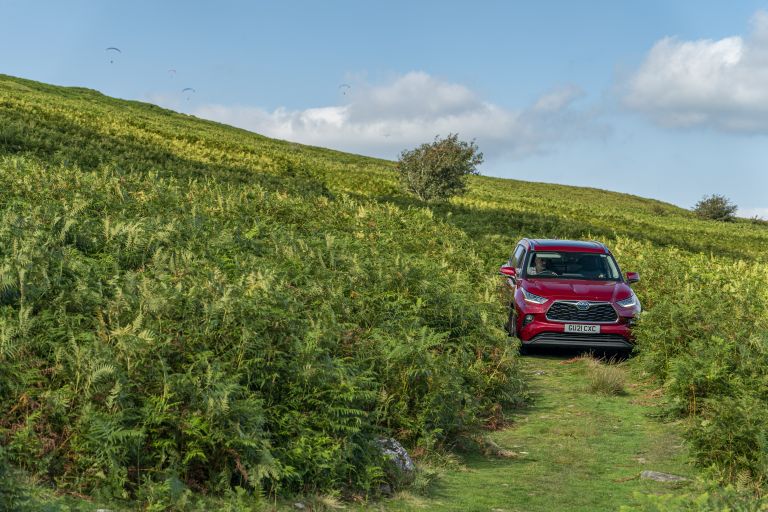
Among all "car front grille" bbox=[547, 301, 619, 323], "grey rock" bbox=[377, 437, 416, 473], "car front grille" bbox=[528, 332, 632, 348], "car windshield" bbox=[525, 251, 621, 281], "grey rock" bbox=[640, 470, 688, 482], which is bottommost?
"grey rock" bbox=[377, 437, 416, 473]

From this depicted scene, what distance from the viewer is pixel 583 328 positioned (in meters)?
14.7

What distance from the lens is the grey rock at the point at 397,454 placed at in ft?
25.1

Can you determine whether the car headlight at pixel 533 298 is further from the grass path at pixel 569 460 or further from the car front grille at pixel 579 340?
the grass path at pixel 569 460

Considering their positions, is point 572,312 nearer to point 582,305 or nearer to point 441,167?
point 582,305

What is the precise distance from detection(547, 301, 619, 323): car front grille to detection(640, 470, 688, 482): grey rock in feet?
22.0

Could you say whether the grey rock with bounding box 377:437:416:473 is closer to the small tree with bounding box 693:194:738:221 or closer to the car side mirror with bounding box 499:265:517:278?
the car side mirror with bounding box 499:265:517:278

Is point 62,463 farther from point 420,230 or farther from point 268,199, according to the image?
point 420,230

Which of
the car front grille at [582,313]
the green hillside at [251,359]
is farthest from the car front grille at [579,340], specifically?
the green hillside at [251,359]

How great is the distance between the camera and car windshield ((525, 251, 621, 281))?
16062 mm

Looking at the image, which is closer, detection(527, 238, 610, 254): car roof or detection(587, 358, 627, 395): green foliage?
detection(587, 358, 627, 395): green foliage

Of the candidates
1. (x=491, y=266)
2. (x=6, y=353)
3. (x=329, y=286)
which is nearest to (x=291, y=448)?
(x=6, y=353)

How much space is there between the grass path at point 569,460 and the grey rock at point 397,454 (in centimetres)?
32

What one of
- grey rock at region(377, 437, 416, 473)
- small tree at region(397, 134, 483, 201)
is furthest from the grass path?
small tree at region(397, 134, 483, 201)

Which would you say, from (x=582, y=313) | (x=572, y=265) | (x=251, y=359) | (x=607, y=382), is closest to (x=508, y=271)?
(x=572, y=265)
